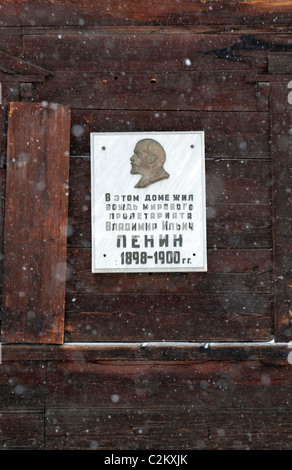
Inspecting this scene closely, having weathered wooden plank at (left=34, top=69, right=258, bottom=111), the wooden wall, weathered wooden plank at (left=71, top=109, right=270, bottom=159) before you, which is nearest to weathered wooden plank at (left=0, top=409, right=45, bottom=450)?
the wooden wall

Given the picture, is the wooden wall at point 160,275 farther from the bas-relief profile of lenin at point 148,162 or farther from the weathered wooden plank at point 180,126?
the bas-relief profile of lenin at point 148,162

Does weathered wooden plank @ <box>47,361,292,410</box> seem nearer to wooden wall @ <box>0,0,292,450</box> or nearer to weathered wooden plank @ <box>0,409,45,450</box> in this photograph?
wooden wall @ <box>0,0,292,450</box>

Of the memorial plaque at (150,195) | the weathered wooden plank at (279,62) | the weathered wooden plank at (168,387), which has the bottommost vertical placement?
the weathered wooden plank at (168,387)

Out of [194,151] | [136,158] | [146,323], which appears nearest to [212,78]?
[194,151]

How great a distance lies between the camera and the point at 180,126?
362cm

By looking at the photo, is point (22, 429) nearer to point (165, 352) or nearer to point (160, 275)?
point (165, 352)

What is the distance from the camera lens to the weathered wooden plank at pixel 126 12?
361cm

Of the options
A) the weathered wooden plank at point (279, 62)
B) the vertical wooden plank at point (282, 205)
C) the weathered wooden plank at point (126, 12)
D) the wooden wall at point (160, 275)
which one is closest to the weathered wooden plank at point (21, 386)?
the wooden wall at point (160, 275)

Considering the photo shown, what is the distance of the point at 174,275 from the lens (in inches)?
141

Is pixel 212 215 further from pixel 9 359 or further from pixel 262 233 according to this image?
pixel 9 359

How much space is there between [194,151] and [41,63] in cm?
128

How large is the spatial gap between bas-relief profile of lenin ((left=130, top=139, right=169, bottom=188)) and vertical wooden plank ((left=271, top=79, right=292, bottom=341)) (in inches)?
32.0

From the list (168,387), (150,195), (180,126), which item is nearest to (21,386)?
(168,387)

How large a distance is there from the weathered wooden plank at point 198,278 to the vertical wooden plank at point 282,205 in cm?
9
